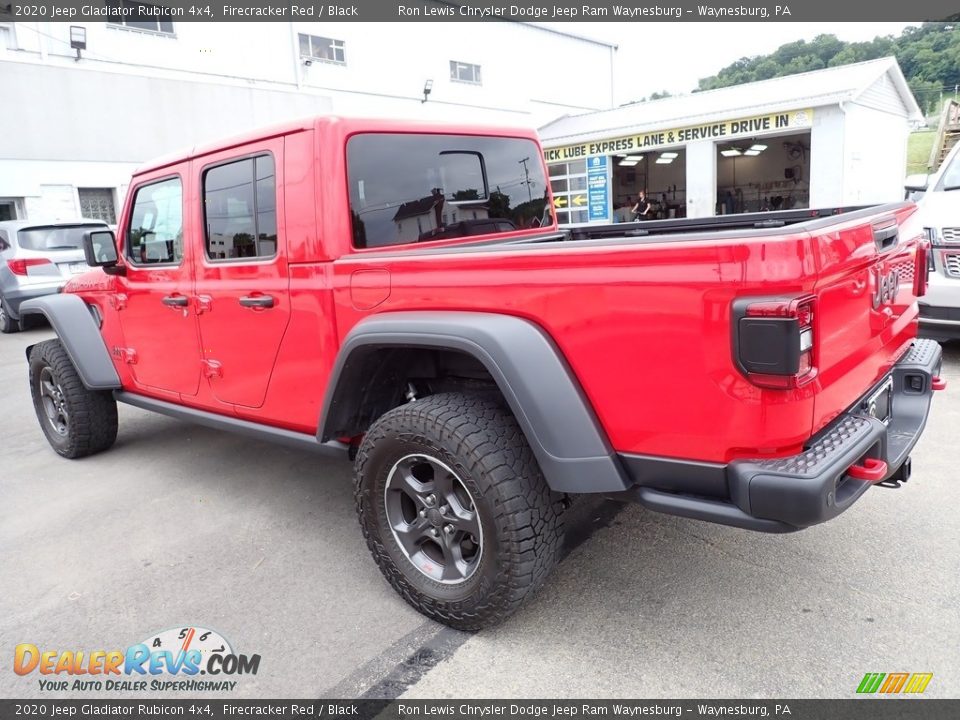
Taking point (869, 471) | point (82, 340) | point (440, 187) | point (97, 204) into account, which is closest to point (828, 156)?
point (440, 187)

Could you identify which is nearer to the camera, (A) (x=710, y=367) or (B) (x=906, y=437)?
(A) (x=710, y=367)

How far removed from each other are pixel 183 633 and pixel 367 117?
226 cm

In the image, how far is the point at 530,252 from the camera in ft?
7.13

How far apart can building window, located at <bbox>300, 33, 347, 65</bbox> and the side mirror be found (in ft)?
57.6

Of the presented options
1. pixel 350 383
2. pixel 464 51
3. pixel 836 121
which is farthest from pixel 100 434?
pixel 464 51

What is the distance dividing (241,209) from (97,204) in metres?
15.5

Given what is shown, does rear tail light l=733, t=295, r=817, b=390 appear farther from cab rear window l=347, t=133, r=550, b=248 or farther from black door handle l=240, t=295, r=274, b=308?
black door handle l=240, t=295, r=274, b=308

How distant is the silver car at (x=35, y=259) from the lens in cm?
1014

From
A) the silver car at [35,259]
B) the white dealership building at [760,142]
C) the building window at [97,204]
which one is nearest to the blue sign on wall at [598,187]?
the white dealership building at [760,142]

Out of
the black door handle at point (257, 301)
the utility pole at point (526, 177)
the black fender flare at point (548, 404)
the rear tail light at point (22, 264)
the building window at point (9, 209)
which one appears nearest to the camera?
the black fender flare at point (548, 404)

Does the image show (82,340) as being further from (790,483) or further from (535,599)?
(790,483)

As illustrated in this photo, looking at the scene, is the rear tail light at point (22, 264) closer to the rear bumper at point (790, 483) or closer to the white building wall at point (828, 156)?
the rear bumper at point (790, 483)

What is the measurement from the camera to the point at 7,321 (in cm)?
1071

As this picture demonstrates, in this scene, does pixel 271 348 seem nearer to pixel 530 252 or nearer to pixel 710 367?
pixel 530 252
